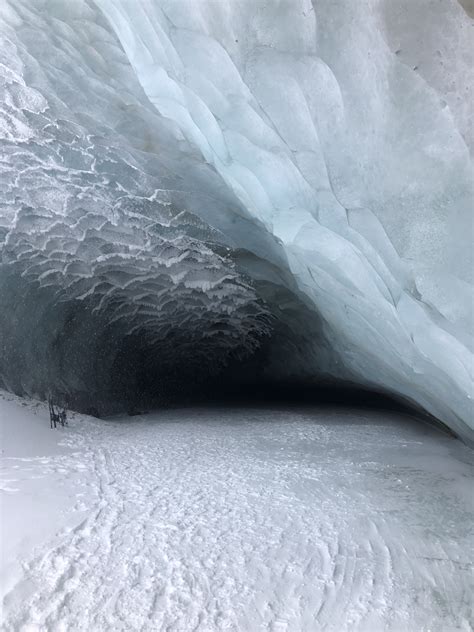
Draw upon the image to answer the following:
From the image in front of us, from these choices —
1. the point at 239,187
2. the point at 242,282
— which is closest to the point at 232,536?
the point at 239,187

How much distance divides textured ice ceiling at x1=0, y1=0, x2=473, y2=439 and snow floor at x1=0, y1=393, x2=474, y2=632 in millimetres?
540

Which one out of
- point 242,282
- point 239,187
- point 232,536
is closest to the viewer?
point 232,536

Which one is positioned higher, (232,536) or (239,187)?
(239,187)

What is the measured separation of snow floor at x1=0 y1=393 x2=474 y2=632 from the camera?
1.57m

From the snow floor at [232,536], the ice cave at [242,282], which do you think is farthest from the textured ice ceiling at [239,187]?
the snow floor at [232,536]

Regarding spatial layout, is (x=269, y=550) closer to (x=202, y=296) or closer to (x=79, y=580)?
(x=79, y=580)

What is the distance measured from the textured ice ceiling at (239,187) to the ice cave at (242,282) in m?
0.01

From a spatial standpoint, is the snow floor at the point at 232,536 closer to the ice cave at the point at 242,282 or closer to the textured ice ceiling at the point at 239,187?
the ice cave at the point at 242,282

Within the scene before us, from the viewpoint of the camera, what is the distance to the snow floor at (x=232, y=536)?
5.15 ft

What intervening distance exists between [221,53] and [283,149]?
412 millimetres

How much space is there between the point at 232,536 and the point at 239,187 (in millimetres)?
1697

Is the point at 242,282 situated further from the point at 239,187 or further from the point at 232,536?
the point at 232,536

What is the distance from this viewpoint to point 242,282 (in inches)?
173

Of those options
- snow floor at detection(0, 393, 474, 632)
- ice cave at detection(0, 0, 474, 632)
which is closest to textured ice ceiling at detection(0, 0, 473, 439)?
ice cave at detection(0, 0, 474, 632)
